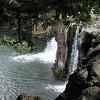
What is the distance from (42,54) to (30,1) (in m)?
36.3

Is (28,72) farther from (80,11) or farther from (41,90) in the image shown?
(80,11)

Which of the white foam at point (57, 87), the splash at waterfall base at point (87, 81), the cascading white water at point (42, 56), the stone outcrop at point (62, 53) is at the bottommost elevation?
the cascading white water at point (42, 56)

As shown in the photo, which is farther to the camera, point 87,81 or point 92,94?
point 87,81

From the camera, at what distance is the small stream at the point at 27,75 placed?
29.6 metres

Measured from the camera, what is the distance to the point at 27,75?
3469 centimetres

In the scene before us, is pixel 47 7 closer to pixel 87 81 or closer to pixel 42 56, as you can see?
pixel 87 81

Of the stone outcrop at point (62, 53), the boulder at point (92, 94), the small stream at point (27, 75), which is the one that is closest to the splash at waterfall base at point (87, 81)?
the boulder at point (92, 94)

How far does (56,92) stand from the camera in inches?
1141

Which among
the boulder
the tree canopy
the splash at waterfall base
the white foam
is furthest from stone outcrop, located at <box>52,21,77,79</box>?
the tree canopy

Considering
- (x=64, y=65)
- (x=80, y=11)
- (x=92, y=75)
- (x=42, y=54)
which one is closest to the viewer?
(x=80, y=11)

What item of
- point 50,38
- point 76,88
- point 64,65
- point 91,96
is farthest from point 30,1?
point 50,38

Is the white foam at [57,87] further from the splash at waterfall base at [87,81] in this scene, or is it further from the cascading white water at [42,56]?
the cascading white water at [42,56]

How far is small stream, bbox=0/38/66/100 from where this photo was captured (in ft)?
97.2

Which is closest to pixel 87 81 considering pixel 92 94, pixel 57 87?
pixel 92 94
